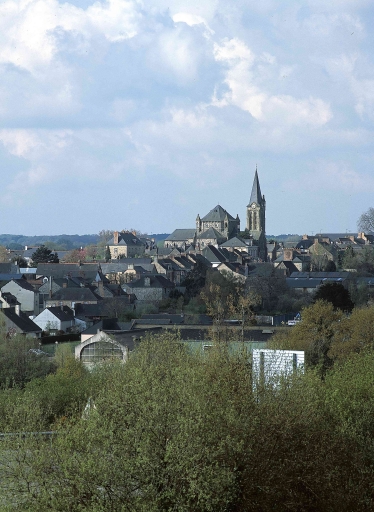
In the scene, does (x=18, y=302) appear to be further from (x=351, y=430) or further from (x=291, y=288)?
(x=351, y=430)

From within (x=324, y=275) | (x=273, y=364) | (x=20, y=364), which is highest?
(x=324, y=275)

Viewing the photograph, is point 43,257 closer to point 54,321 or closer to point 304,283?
point 304,283

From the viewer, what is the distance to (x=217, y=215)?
5837 inches

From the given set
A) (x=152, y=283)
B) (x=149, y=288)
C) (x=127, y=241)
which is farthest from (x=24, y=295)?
(x=127, y=241)

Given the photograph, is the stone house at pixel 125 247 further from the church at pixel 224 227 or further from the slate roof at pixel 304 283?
the slate roof at pixel 304 283

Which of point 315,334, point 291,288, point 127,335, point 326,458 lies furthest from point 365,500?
point 291,288

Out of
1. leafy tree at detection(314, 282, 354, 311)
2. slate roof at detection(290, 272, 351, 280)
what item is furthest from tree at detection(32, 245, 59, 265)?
leafy tree at detection(314, 282, 354, 311)

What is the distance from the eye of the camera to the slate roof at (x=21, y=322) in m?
49.0

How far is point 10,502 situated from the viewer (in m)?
13.8

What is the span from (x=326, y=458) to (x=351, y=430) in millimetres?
1949

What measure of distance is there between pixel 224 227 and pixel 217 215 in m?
3.06

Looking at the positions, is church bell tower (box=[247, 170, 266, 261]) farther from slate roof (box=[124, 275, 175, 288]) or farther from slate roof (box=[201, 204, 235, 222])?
slate roof (box=[124, 275, 175, 288])

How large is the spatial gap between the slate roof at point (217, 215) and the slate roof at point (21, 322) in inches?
3828

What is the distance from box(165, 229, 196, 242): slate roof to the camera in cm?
15038
